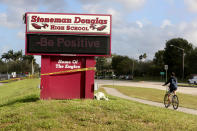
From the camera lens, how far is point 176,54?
6844cm

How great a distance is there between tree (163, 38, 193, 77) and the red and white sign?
5997 cm

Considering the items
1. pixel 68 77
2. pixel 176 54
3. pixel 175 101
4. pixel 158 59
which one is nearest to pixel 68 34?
pixel 68 77

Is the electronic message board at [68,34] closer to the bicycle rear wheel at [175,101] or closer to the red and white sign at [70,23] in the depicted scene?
the red and white sign at [70,23]

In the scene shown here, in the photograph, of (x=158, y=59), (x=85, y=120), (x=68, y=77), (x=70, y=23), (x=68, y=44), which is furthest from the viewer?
(x=158, y=59)

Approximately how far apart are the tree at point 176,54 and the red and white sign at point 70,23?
60.0m

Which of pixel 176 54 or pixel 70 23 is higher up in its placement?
pixel 176 54

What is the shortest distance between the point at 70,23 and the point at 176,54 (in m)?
62.8

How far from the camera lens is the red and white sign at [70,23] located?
10.3 meters

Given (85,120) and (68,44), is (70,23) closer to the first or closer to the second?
(68,44)

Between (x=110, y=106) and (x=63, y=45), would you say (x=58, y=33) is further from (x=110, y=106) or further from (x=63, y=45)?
(x=110, y=106)

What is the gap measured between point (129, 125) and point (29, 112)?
3.21 meters

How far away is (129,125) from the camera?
19.4 feet

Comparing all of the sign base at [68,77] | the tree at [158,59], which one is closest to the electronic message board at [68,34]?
the sign base at [68,77]

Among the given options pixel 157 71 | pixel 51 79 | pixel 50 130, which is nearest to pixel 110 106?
pixel 50 130
